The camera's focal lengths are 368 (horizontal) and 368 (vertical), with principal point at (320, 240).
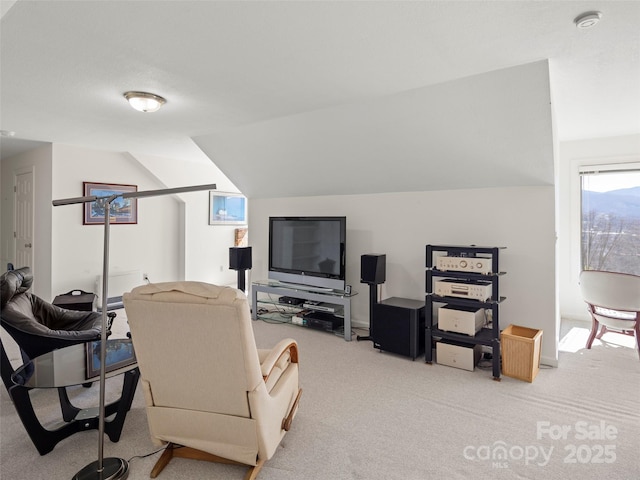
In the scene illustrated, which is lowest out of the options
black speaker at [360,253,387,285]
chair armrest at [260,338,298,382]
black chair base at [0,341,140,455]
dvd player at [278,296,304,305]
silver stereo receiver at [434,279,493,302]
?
black chair base at [0,341,140,455]

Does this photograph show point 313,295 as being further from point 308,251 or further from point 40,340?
point 40,340

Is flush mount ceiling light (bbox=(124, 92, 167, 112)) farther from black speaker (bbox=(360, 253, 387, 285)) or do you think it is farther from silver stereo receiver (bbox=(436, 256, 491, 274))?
silver stereo receiver (bbox=(436, 256, 491, 274))

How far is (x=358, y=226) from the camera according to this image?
4.82 metres

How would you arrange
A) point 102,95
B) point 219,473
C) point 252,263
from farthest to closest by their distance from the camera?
point 252,263 → point 102,95 → point 219,473

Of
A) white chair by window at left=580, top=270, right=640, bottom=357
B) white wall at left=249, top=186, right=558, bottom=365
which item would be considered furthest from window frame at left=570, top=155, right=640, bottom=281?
white wall at left=249, top=186, right=558, bottom=365

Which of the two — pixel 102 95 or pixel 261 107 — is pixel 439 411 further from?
pixel 102 95

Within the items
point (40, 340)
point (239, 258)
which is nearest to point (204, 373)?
point (40, 340)

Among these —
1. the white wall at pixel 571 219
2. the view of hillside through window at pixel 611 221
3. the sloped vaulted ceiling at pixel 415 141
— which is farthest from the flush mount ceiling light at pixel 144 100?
the view of hillside through window at pixel 611 221

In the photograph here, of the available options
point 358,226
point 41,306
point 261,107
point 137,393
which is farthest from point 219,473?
point 358,226

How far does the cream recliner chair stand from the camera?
5.75 ft

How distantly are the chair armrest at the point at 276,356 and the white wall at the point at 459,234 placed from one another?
2.28 m

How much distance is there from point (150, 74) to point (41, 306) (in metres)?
2.30

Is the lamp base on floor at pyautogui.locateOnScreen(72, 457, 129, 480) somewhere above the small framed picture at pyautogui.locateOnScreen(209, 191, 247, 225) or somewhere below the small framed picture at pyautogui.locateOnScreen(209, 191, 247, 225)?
below

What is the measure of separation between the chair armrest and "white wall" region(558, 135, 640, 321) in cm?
432
